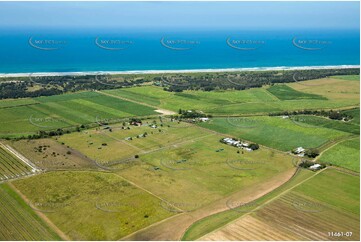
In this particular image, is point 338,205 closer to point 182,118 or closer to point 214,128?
point 214,128

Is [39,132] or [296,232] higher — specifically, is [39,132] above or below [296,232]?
below

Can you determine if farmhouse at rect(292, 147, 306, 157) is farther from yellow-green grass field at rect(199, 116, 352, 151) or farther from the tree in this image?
yellow-green grass field at rect(199, 116, 352, 151)

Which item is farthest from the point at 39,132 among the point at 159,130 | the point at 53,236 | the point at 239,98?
the point at 239,98

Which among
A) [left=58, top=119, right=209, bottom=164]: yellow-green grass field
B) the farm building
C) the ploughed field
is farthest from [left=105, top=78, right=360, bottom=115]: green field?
the ploughed field

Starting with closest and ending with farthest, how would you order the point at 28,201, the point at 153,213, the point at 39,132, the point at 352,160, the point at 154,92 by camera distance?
the point at 153,213
the point at 28,201
the point at 352,160
the point at 39,132
the point at 154,92

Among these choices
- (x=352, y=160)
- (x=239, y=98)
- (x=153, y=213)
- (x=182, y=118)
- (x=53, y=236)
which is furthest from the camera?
(x=239, y=98)

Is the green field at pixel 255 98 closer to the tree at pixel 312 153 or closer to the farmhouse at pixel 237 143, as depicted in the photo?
the farmhouse at pixel 237 143

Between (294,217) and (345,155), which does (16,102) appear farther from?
(294,217)
